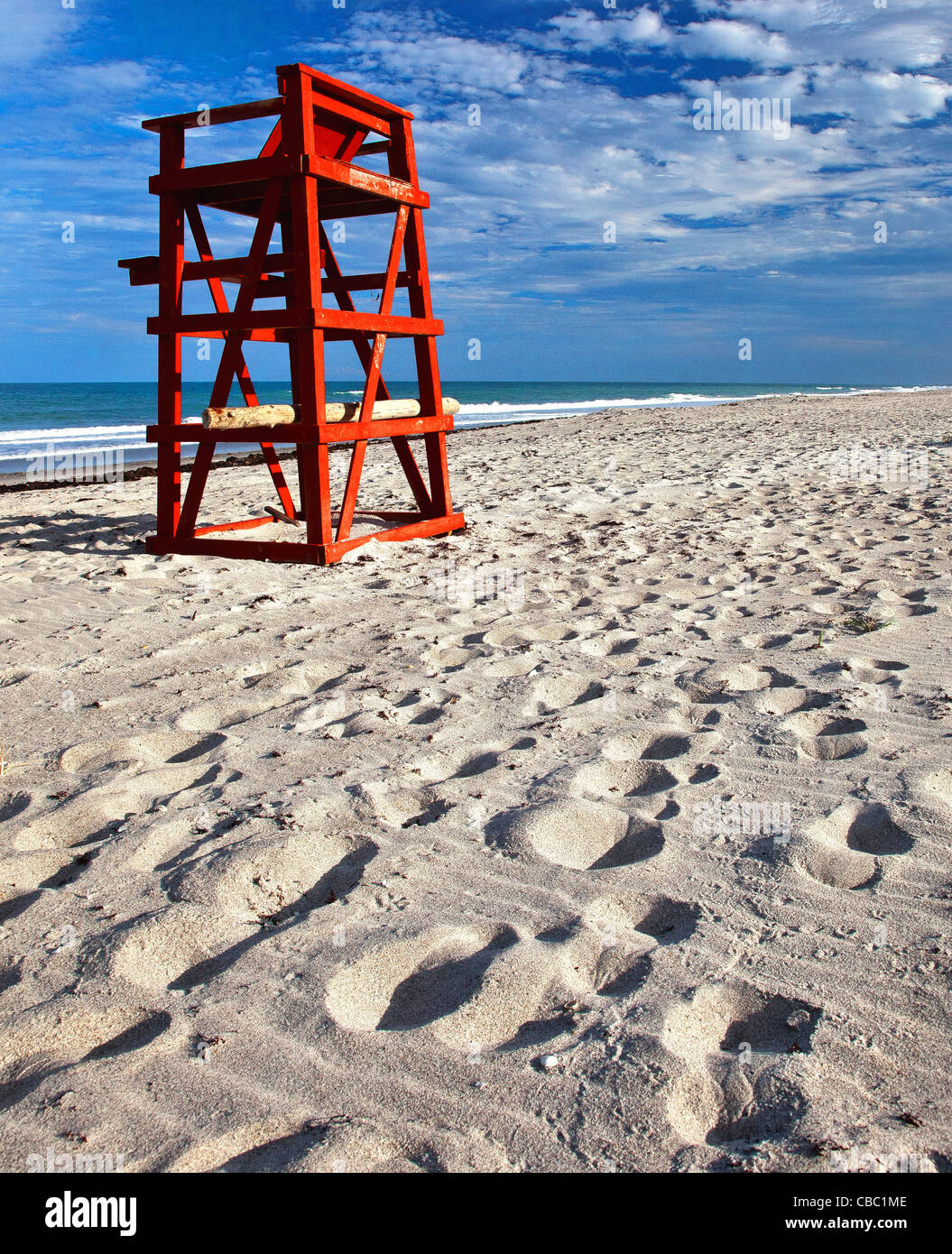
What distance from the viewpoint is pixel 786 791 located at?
277cm

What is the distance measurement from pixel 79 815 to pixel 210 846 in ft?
1.72

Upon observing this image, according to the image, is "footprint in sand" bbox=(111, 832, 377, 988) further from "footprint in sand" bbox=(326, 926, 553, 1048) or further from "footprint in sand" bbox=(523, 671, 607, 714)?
"footprint in sand" bbox=(523, 671, 607, 714)

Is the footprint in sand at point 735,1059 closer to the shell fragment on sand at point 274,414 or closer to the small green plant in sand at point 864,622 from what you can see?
the small green plant in sand at point 864,622

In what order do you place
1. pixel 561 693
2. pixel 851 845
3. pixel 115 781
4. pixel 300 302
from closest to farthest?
pixel 851 845 < pixel 115 781 < pixel 561 693 < pixel 300 302

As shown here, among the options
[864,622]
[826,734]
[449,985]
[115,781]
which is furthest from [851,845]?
[115,781]

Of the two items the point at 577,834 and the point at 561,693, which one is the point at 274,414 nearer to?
the point at 561,693

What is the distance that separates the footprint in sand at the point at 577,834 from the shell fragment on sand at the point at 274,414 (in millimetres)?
3723

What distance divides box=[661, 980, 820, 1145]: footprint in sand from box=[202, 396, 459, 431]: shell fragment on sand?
459 cm

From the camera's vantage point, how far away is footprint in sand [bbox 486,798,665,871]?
8.17 ft

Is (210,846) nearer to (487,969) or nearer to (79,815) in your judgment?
(79,815)

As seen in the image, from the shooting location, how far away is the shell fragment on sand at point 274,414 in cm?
554

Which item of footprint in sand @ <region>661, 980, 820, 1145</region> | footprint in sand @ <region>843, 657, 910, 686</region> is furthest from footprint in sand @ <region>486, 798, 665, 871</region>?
footprint in sand @ <region>843, 657, 910, 686</region>

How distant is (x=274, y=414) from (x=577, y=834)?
4.13 m

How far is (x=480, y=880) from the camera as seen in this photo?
2.38m
